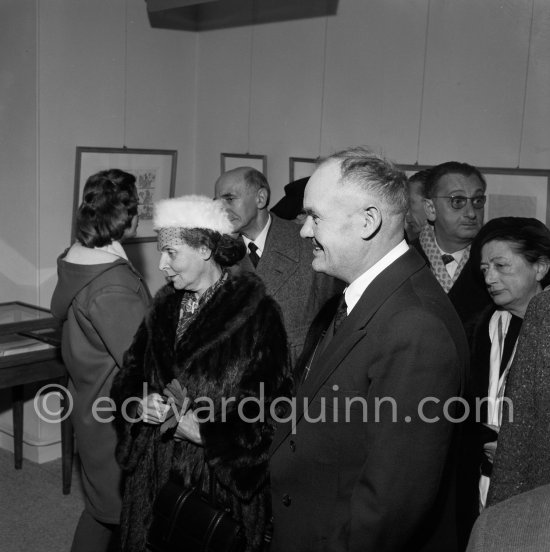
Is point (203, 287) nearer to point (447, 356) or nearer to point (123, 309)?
point (123, 309)

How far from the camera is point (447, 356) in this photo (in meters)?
1.92

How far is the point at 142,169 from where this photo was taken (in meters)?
6.10

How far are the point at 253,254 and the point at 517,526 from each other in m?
3.55

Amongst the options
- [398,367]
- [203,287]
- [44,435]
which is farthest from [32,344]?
[398,367]

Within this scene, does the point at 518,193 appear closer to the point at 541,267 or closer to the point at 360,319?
the point at 541,267

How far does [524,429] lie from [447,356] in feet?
0.97

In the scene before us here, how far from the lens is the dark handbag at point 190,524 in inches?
102

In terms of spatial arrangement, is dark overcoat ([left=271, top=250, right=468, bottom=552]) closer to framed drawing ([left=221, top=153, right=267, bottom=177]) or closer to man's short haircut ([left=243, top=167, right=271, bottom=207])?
man's short haircut ([left=243, top=167, right=271, bottom=207])

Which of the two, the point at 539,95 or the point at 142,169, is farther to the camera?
the point at 142,169

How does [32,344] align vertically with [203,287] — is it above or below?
below

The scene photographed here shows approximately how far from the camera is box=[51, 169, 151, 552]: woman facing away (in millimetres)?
3463

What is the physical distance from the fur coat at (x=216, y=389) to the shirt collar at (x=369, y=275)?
2.61 ft

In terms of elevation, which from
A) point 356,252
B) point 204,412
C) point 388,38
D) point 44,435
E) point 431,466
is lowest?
point 44,435

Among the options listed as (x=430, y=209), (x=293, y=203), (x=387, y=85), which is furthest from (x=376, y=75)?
(x=430, y=209)
